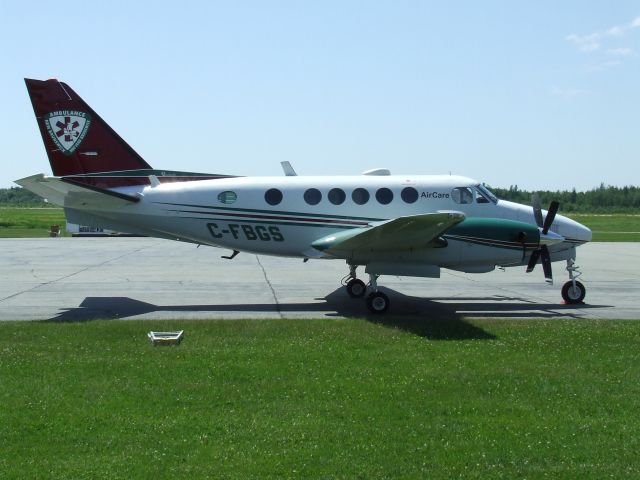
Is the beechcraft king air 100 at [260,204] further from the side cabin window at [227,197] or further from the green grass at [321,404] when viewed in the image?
the green grass at [321,404]

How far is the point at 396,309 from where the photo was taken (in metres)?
17.7

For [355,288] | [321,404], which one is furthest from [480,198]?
[321,404]

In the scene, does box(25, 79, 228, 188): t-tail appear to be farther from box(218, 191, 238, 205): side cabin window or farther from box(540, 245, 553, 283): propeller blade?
box(540, 245, 553, 283): propeller blade

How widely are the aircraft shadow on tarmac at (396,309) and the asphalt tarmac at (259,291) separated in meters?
0.02

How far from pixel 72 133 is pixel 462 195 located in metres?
9.71

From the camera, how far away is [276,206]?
18.0 metres

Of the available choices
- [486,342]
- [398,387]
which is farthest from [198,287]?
[398,387]

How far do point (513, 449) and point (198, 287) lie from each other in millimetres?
15851

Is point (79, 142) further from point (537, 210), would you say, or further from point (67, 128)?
point (537, 210)

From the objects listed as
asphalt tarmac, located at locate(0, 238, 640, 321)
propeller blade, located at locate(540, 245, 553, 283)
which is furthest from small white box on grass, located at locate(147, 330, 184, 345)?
propeller blade, located at locate(540, 245, 553, 283)

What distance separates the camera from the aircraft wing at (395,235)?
15078 mm

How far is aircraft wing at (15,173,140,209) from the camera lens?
51.3 feet

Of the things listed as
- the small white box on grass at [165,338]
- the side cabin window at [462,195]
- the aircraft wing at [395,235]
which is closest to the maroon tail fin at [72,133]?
the aircraft wing at [395,235]

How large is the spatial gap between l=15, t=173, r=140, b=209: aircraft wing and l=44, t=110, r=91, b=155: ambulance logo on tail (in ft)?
3.87
